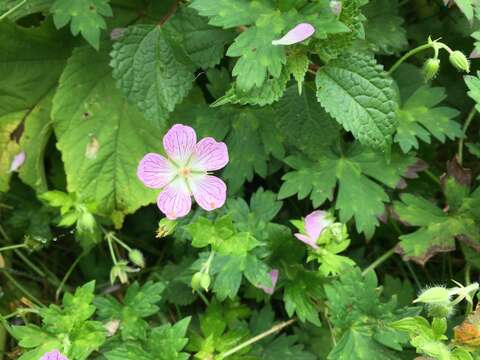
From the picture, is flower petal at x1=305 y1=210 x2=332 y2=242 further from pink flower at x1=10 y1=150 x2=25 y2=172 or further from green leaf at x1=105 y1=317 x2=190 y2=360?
pink flower at x1=10 y1=150 x2=25 y2=172

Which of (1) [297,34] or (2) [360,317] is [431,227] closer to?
(2) [360,317]

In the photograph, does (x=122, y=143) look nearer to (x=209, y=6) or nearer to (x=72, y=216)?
(x=72, y=216)

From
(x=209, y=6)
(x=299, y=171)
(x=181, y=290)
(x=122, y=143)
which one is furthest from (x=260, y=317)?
(x=209, y=6)

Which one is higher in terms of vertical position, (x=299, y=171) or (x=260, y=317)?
(x=299, y=171)

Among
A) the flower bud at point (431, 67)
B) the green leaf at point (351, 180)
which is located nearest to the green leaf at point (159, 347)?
the green leaf at point (351, 180)

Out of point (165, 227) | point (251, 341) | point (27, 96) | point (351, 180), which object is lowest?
point (251, 341)

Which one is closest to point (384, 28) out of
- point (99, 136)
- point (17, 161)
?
point (99, 136)

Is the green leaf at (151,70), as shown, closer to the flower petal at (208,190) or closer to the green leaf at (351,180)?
the flower petal at (208,190)
